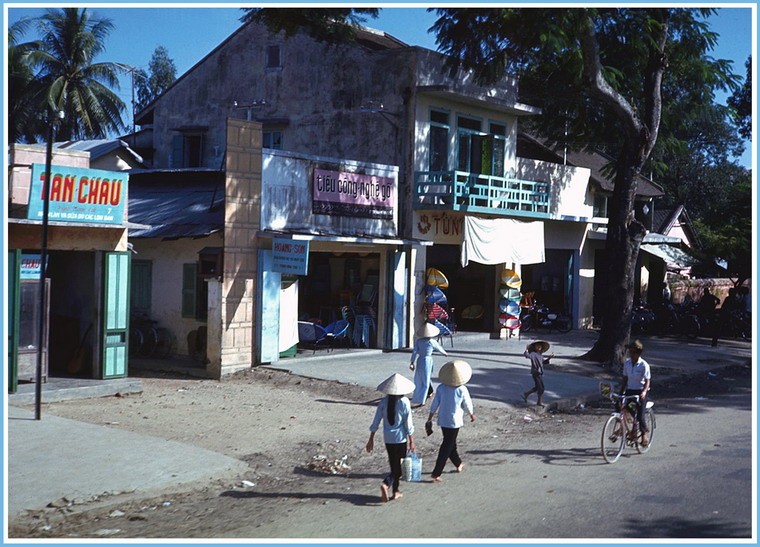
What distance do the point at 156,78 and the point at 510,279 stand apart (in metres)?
35.1

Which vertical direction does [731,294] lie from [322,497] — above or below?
above

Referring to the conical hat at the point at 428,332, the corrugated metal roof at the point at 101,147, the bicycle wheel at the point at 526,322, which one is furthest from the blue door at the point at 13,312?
the bicycle wheel at the point at 526,322

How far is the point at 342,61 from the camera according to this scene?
906 inches

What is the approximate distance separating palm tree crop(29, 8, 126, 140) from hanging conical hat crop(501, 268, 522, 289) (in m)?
22.1

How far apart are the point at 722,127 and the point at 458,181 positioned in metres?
36.1

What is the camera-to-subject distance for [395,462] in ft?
29.9

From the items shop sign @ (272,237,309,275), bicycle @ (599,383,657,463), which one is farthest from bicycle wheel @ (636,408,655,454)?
shop sign @ (272,237,309,275)

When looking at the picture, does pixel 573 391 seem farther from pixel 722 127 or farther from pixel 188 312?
pixel 722 127

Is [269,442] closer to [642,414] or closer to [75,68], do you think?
[642,414]

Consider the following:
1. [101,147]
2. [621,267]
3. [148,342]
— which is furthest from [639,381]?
[101,147]

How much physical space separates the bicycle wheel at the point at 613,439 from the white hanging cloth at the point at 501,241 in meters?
10.8

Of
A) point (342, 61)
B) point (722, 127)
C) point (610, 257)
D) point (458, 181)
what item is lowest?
point (610, 257)

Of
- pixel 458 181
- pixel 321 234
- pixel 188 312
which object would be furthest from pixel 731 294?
pixel 188 312

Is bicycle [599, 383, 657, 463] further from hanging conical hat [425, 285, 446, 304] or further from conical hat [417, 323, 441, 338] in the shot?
hanging conical hat [425, 285, 446, 304]
